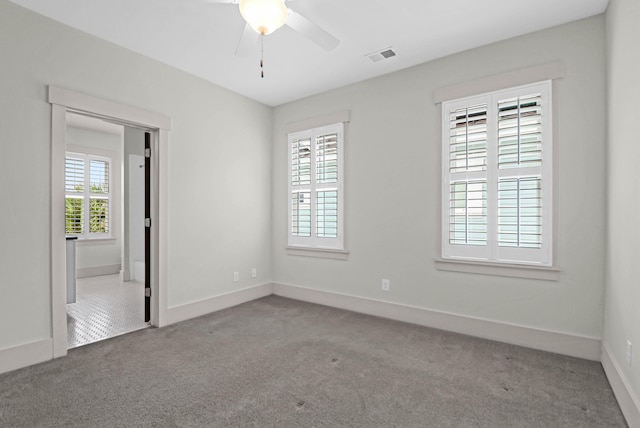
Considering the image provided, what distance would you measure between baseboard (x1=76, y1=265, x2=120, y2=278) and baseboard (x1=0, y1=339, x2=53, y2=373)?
3.97 metres

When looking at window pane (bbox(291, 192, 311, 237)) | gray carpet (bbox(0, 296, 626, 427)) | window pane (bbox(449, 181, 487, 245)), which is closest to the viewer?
gray carpet (bbox(0, 296, 626, 427))

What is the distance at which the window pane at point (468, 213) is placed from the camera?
306cm

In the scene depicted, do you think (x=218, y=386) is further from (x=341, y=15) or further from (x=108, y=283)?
(x=108, y=283)

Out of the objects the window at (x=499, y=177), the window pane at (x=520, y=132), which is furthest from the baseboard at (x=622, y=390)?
the window pane at (x=520, y=132)

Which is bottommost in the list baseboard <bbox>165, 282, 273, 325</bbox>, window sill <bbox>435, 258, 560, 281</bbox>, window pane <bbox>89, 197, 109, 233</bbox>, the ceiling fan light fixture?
baseboard <bbox>165, 282, 273, 325</bbox>

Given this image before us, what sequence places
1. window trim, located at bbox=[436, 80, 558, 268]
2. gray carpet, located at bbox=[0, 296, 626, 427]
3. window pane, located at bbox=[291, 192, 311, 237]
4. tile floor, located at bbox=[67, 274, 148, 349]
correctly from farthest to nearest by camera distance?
1. window pane, located at bbox=[291, 192, 311, 237]
2. tile floor, located at bbox=[67, 274, 148, 349]
3. window trim, located at bbox=[436, 80, 558, 268]
4. gray carpet, located at bbox=[0, 296, 626, 427]

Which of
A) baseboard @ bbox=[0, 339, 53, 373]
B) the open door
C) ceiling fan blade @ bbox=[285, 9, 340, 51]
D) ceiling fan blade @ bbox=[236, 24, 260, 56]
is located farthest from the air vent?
baseboard @ bbox=[0, 339, 53, 373]

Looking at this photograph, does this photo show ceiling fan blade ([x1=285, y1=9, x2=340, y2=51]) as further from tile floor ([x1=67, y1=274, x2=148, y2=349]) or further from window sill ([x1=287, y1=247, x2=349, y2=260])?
tile floor ([x1=67, y1=274, x2=148, y2=349])

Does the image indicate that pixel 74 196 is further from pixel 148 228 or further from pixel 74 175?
pixel 148 228

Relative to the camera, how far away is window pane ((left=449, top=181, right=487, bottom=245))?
306cm

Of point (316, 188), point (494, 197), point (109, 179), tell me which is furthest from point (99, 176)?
point (494, 197)

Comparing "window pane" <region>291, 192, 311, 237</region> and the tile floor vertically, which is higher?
"window pane" <region>291, 192, 311, 237</region>

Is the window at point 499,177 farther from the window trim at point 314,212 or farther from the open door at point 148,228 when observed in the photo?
the open door at point 148,228

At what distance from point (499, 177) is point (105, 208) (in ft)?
22.8
